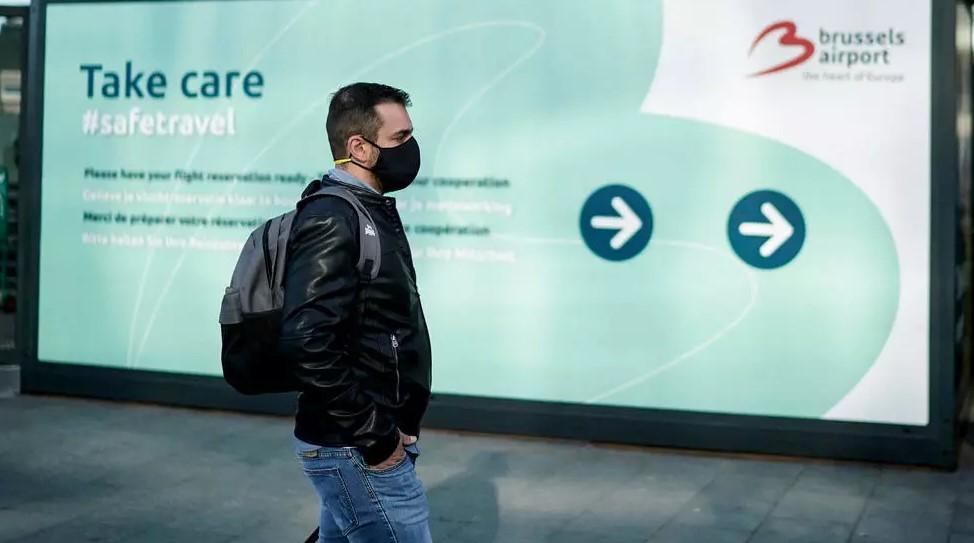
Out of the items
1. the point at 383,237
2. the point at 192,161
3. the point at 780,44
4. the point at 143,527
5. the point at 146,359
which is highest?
the point at 780,44

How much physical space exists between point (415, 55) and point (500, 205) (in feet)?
3.37

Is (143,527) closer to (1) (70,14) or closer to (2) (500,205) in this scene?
(2) (500,205)

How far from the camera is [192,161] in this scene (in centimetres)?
869

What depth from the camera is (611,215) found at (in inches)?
302

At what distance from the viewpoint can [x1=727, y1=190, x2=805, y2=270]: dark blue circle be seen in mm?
7340

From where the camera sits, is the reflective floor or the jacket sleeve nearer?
the jacket sleeve

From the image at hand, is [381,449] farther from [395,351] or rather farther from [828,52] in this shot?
[828,52]

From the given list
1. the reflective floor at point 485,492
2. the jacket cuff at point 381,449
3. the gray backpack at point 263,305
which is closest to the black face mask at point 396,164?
the gray backpack at point 263,305

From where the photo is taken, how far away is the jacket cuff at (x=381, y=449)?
125 inches

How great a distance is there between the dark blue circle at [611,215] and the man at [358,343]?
4364 millimetres

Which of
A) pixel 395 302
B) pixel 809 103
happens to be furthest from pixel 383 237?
pixel 809 103

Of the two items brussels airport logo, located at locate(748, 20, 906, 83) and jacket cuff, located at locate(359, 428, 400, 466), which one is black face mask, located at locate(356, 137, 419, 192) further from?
brussels airport logo, located at locate(748, 20, 906, 83)

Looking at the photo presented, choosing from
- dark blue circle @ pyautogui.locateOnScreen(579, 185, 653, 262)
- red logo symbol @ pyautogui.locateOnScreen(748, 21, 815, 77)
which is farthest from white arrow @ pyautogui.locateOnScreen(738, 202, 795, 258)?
red logo symbol @ pyautogui.locateOnScreen(748, 21, 815, 77)

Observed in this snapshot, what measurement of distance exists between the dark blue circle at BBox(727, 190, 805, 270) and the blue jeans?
4.48 m
